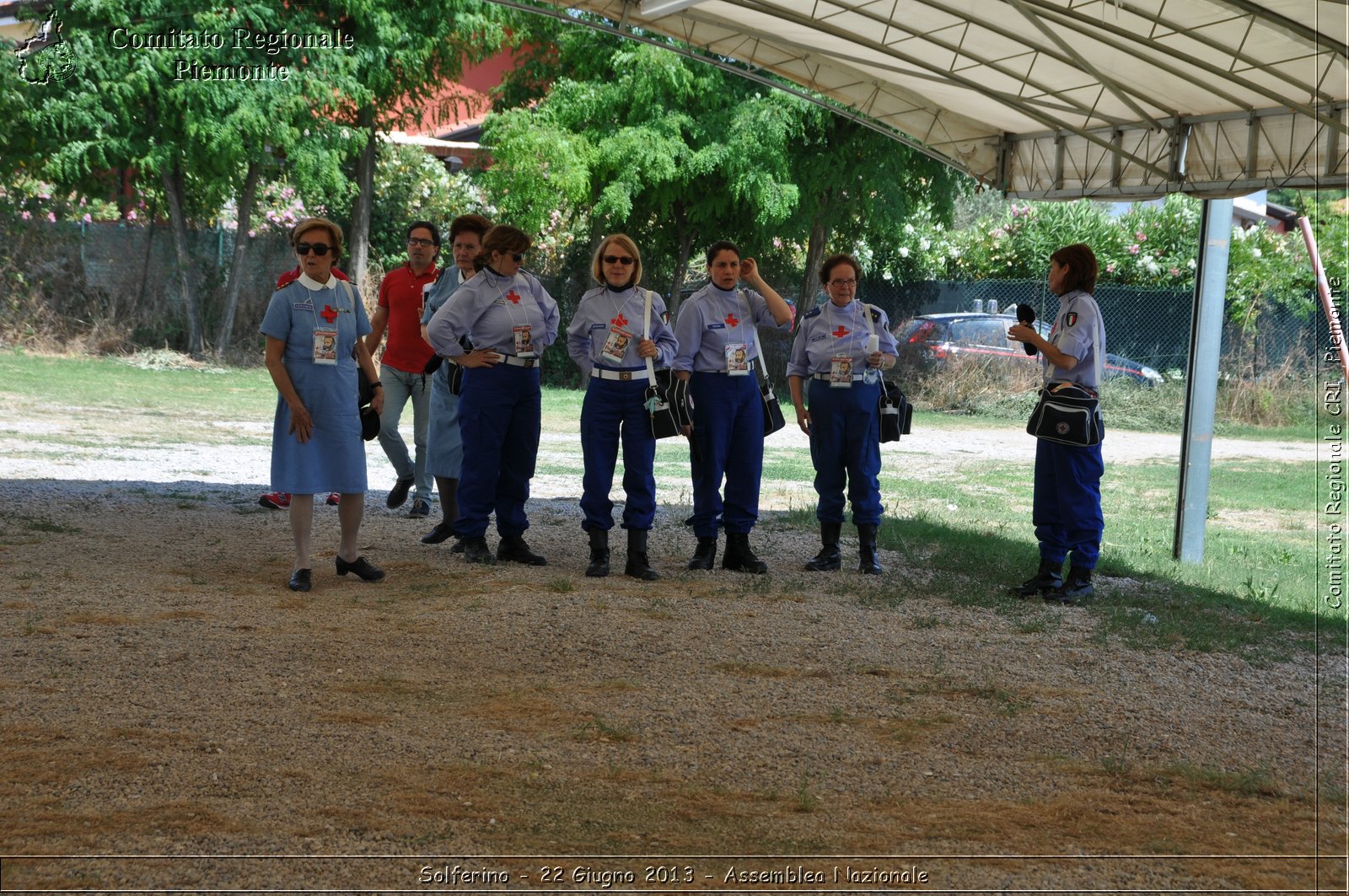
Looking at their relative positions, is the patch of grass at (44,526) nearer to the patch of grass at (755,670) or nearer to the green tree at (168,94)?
the patch of grass at (755,670)

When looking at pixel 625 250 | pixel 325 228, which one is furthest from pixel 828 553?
pixel 325 228

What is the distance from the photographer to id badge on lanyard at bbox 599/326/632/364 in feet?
23.9

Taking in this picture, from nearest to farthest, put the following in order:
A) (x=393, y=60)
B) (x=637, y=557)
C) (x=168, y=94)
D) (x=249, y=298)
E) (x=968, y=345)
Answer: (x=637, y=557)
(x=168, y=94)
(x=393, y=60)
(x=968, y=345)
(x=249, y=298)

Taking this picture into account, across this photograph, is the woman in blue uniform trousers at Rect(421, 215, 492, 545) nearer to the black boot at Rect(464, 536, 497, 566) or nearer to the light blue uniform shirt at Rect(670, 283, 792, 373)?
the black boot at Rect(464, 536, 497, 566)

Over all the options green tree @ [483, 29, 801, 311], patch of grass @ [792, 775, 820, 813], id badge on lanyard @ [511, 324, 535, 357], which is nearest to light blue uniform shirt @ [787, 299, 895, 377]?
id badge on lanyard @ [511, 324, 535, 357]

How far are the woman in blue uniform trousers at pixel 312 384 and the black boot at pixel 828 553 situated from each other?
2786 mm

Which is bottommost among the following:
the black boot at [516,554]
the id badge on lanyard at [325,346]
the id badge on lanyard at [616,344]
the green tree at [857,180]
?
the black boot at [516,554]

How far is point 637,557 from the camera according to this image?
7520mm

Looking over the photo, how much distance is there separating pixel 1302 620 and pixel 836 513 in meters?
2.60

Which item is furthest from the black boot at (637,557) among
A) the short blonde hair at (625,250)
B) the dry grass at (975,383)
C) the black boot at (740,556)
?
the dry grass at (975,383)

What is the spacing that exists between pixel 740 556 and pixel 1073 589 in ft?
6.23

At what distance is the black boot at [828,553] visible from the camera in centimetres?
797

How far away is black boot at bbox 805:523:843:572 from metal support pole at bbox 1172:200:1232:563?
2.60 m

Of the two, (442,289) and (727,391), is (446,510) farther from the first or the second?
(727,391)
